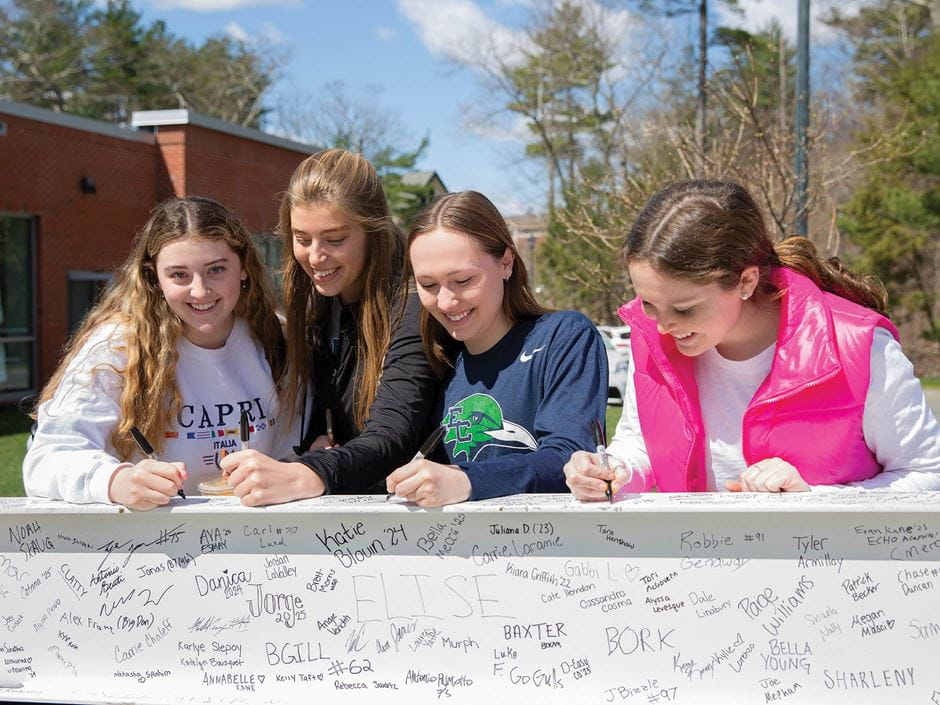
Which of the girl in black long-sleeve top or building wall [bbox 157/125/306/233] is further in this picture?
building wall [bbox 157/125/306/233]

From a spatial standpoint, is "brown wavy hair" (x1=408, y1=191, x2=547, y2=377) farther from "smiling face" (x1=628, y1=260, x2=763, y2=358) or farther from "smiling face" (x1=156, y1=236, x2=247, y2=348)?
"smiling face" (x1=156, y1=236, x2=247, y2=348)

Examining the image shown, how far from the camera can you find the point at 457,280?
2971 millimetres

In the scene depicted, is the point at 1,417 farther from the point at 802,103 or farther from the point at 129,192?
the point at 802,103

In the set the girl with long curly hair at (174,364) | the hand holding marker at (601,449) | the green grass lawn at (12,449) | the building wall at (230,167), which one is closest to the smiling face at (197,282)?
the girl with long curly hair at (174,364)

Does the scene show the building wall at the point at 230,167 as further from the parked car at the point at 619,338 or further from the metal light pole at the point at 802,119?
the metal light pole at the point at 802,119

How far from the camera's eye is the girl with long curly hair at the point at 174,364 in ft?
9.96

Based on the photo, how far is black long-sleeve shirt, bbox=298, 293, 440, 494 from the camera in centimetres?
283

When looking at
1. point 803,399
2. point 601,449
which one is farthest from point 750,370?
point 601,449

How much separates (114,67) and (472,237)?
4271cm

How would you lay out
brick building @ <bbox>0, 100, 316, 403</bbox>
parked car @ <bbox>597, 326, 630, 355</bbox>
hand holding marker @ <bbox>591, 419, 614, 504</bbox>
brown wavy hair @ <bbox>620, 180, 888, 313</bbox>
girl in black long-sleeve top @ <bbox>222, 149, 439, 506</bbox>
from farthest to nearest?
1. parked car @ <bbox>597, 326, 630, 355</bbox>
2. brick building @ <bbox>0, 100, 316, 403</bbox>
3. girl in black long-sleeve top @ <bbox>222, 149, 439, 506</bbox>
4. brown wavy hair @ <bbox>620, 180, 888, 313</bbox>
5. hand holding marker @ <bbox>591, 419, 614, 504</bbox>

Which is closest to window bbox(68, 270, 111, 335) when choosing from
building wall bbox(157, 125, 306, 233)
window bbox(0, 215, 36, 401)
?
window bbox(0, 215, 36, 401)

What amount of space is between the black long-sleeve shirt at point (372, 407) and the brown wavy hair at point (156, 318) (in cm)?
16

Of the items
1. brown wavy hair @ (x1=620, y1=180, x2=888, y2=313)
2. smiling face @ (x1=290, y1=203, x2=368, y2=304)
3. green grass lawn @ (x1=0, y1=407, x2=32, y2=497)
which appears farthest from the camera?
green grass lawn @ (x1=0, y1=407, x2=32, y2=497)

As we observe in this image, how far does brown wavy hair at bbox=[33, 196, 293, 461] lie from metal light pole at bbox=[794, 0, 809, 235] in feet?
26.2
